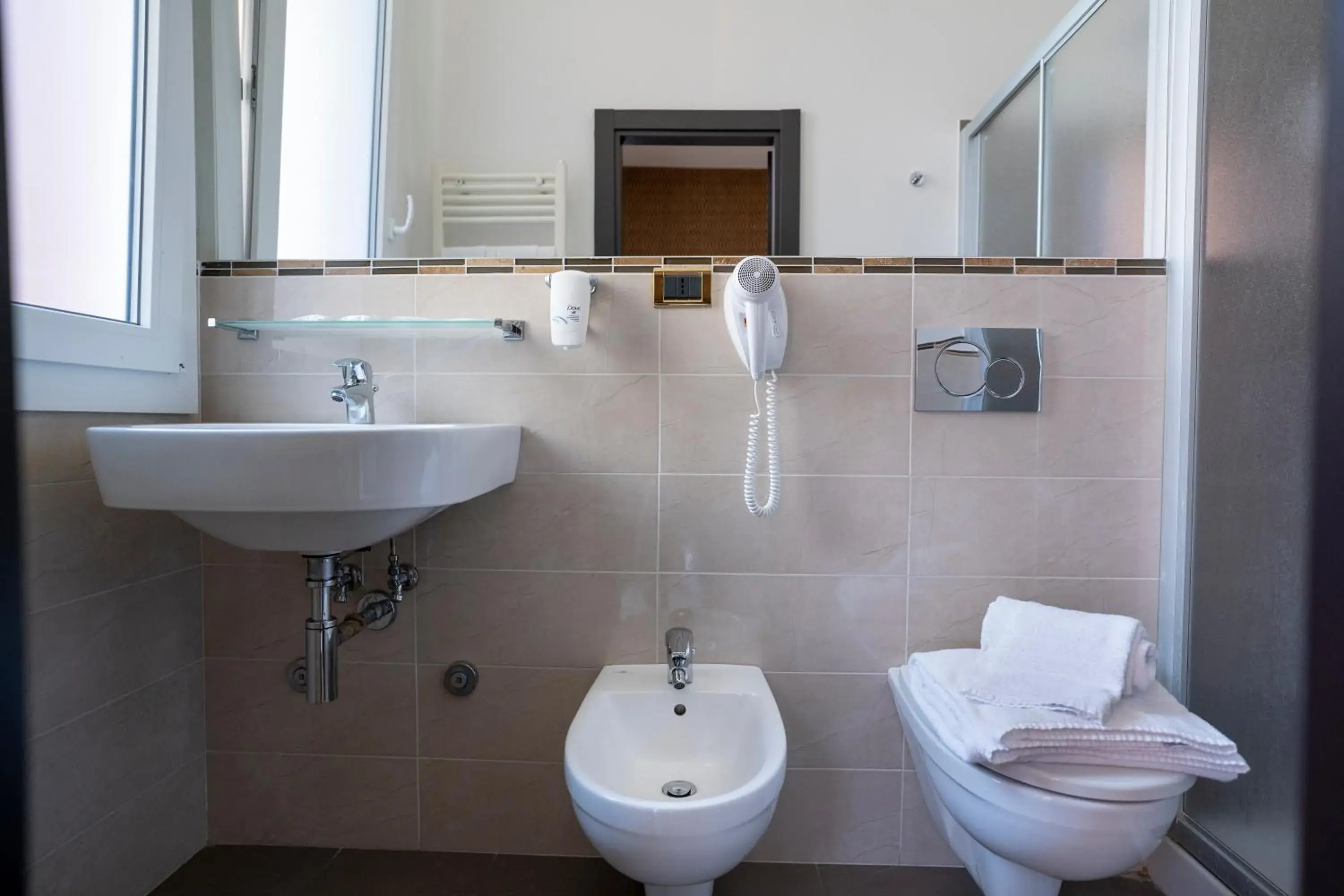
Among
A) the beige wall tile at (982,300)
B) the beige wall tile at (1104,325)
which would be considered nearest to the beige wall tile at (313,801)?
the beige wall tile at (982,300)

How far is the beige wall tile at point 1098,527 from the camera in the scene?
1.38 meters

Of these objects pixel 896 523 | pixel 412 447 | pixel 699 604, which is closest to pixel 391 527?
pixel 412 447

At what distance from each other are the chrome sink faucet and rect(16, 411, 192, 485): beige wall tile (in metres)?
0.39

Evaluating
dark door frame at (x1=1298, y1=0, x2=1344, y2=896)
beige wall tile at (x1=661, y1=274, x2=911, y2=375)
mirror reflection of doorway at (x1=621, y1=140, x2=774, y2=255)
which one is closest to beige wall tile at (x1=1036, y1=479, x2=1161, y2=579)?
beige wall tile at (x1=661, y1=274, x2=911, y2=375)

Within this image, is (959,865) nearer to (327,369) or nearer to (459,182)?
(327,369)

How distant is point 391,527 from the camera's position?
1.12m

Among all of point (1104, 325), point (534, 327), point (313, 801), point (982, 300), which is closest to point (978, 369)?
point (982, 300)

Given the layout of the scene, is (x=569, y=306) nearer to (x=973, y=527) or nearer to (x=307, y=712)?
(x=973, y=527)

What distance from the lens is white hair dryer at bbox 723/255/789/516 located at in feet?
4.02

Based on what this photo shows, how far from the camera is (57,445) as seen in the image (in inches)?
45.0

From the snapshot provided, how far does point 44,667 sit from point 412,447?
0.74 m

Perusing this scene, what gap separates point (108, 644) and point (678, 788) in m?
1.06

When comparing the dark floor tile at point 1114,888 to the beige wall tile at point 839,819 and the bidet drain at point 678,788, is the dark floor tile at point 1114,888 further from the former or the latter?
the bidet drain at point 678,788

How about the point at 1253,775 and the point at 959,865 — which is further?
the point at 959,865
